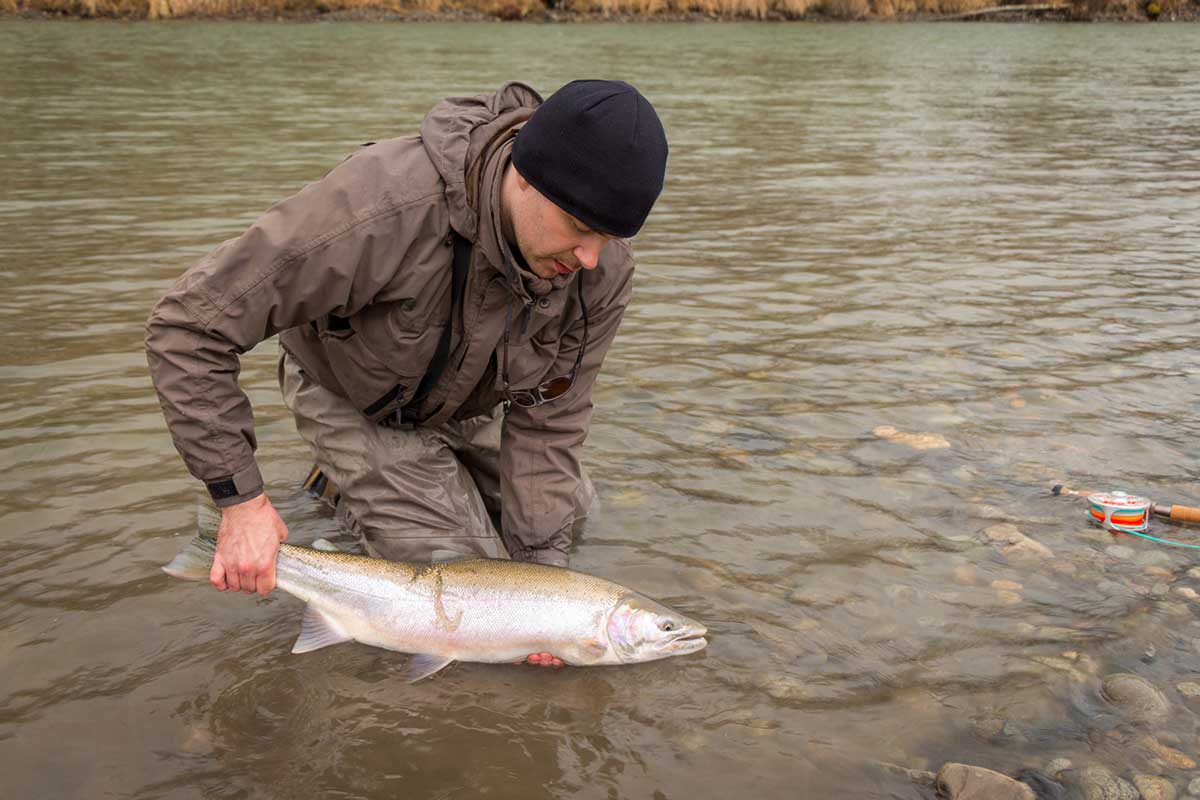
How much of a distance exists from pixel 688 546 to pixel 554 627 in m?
1.29

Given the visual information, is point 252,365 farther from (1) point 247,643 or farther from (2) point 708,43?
(2) point 708,43

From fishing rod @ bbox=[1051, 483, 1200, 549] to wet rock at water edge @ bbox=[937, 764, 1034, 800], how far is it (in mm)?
1982

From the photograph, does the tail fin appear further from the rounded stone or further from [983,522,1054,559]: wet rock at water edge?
[983,522,1054,559]: wet rock at water edge

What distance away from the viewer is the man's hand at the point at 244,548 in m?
3.70

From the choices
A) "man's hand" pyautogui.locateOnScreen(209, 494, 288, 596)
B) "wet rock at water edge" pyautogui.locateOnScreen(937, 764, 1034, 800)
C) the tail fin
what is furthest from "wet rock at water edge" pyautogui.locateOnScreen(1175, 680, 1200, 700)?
the tail fin

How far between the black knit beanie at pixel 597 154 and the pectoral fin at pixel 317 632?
1.70 m

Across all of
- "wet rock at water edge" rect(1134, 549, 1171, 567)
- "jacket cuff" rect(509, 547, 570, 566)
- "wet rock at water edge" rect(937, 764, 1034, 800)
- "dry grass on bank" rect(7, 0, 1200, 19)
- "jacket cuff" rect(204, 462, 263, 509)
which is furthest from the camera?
"dry grass on bank" rect(7, 0, 1200, 19)

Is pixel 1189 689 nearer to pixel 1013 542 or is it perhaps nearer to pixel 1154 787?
pixel 1154 787

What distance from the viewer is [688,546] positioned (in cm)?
512

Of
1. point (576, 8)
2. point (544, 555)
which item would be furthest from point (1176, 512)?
point (576, 8)

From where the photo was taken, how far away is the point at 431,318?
161 inches

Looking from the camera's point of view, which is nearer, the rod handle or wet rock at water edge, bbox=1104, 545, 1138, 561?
wet rock at water edge, bbox=1104, 545, 1138, 561

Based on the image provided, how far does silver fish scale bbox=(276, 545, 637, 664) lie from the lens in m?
3.97

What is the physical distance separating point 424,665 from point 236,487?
36.1 inches
